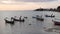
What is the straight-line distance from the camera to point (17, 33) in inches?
484

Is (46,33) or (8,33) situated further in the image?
(8,33)

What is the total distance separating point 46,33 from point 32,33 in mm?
1162

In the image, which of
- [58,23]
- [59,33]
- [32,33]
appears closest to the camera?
[59,33]

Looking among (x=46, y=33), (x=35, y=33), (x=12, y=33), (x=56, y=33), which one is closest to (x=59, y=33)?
(x=56, y=33)

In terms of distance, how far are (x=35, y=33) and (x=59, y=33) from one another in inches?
80.0

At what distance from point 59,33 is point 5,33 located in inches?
170

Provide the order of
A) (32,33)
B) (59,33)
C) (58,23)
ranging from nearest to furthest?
(59,33), (32,33), (58,23)

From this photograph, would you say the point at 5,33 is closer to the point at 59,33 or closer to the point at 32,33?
the point at 32,33

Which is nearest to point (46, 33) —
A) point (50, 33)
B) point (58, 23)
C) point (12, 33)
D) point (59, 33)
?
point (50, 33)

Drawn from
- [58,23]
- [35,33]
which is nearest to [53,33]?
[35,33]

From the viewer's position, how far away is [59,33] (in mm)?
10578

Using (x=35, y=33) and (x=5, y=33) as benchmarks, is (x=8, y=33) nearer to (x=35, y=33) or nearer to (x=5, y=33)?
(x=5, y=33)

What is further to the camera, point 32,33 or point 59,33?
point 32,33

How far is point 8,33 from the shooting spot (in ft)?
40.7
